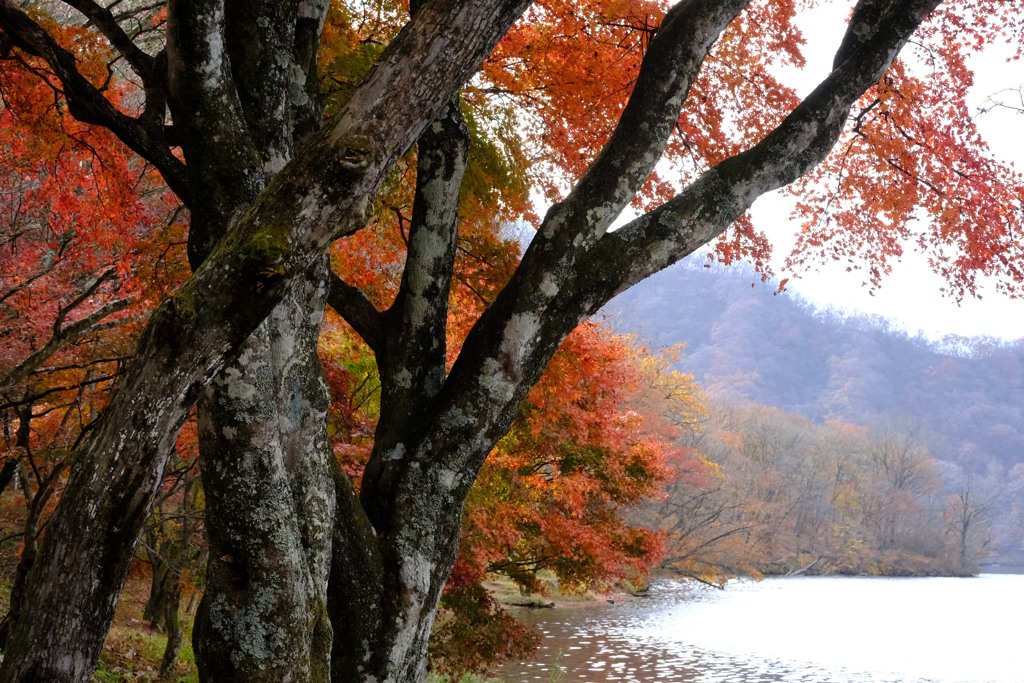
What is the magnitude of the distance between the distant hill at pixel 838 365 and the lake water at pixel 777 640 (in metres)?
49.7

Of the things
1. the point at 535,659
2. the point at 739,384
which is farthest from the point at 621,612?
the point at 739,384

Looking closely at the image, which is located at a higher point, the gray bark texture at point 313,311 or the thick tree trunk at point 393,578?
the gray bark texture at point 313,311

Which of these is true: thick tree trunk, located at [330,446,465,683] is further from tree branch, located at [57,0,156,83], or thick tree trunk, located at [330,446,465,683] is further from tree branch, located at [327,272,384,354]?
tree branch, located at [57,0,156,83]

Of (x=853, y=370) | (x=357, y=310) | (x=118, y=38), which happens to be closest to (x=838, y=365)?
(x=853, y=370)

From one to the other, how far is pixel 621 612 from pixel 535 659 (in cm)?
867

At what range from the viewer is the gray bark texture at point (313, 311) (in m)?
2.26

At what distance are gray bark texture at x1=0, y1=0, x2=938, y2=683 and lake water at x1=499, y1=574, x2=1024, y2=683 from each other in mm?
8643

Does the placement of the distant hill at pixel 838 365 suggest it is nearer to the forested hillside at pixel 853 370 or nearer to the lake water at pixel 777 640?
the forested hillside at pixel 853 370

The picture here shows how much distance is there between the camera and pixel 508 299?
3715 millimetres

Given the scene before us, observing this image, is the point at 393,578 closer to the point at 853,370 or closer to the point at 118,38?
the point at 118,38

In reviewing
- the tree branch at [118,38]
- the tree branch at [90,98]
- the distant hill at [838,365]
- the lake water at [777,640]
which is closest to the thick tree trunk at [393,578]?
the tree branch at [90,98]

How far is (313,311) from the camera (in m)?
3.47

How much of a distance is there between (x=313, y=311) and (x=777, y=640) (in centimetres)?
1892

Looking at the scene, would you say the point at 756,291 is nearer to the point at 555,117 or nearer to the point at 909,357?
the point at 909,357
